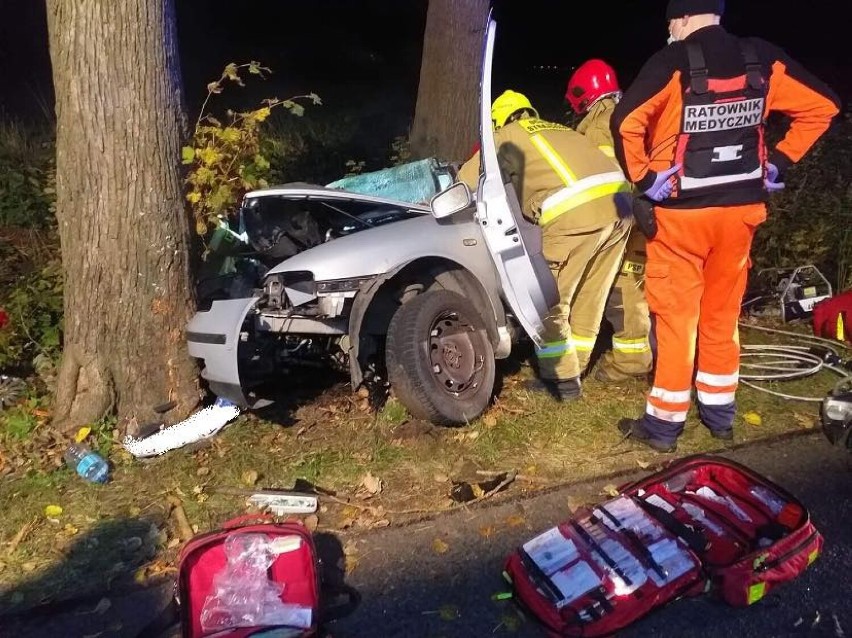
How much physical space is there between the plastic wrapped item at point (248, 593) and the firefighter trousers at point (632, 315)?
8.33ft

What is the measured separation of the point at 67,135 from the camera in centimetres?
Answer: 409

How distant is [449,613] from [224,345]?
1.71 meters

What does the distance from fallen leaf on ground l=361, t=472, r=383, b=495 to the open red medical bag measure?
2.98 feet

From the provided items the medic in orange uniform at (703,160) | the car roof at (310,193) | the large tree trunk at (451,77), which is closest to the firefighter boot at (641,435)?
the medic in orange uniform at (703,160)

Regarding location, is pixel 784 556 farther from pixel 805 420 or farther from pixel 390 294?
pixel 390 294

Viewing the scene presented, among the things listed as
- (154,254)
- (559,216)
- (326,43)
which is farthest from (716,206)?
(326,43)

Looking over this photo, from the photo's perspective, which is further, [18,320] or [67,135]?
[18,320]

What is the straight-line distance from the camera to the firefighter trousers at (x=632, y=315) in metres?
4.87

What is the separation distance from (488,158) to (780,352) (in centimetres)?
259

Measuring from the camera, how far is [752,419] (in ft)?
14.6

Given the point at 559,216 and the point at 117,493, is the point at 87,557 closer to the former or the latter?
the point at 117,493

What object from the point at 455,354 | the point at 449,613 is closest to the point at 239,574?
the point at 449,613

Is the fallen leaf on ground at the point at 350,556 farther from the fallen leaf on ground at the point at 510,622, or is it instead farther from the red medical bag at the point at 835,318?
the red medical bag at the point at 835,318

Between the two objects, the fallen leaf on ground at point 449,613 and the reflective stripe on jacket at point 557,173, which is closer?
the fallen leaf on ground at point 449,613
